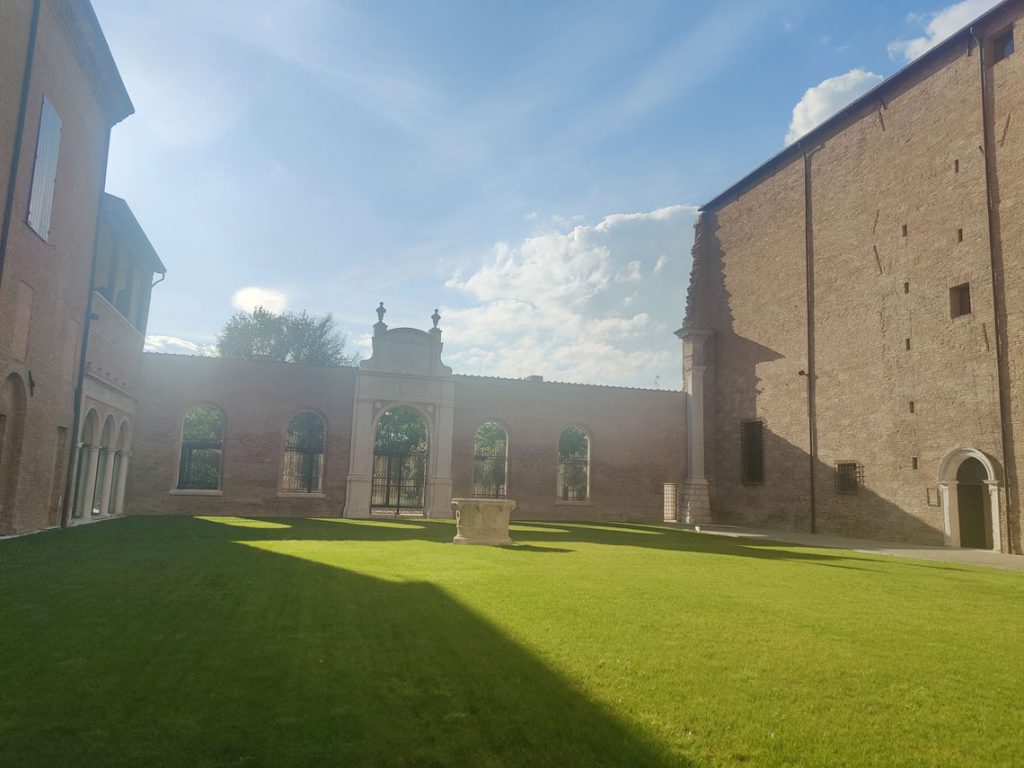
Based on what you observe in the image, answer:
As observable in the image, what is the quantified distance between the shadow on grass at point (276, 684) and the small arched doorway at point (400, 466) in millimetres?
14686

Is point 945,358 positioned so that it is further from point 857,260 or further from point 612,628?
point 612,628

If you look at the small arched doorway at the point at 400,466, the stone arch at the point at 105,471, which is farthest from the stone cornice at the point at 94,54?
the small arched doorway at the point at 400,466

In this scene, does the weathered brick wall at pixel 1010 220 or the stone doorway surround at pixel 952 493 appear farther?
the stone doorway surround at pixel 952 493

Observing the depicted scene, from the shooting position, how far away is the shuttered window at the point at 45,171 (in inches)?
454

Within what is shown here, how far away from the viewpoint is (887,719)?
3.51m

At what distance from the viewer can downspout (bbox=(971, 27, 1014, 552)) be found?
14.6 m

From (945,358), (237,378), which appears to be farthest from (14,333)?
(945,358)

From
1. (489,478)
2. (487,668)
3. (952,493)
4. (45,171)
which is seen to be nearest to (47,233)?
(45,171)

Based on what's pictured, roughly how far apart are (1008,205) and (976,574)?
911 cm

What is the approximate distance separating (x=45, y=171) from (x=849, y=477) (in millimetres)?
19820

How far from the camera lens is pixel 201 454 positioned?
26516 mm

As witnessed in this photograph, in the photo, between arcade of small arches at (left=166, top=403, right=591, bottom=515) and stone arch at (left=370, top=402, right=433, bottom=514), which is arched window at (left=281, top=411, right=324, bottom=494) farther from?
stone arch at (left=370, top=402, right=433, bottom=514)

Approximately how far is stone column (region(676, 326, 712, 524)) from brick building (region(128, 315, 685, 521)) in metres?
0.51

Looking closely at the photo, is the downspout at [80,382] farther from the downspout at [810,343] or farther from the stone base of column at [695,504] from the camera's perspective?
the downspout at [810,343]
